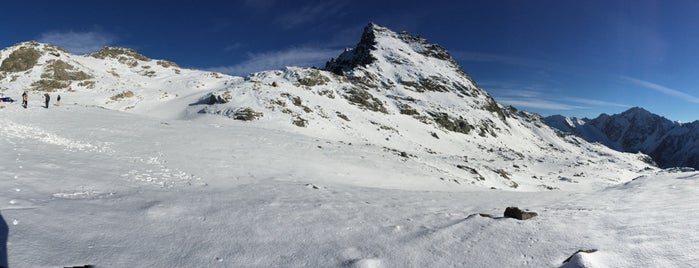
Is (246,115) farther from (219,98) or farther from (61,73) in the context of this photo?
(61,73)

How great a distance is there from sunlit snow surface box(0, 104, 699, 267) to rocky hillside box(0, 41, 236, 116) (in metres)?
42.8

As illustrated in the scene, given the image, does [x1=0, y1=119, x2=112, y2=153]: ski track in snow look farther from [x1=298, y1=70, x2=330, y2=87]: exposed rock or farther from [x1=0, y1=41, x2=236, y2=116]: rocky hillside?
[x1=298, y1=70, x2=330, y2=87]: exposed rock

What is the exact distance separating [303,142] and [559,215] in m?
22.8

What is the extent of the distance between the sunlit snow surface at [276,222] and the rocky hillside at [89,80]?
1687 inches

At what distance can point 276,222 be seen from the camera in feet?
30.7

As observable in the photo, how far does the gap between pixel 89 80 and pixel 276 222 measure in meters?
70.2

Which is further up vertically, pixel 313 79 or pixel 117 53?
pixel 117 53

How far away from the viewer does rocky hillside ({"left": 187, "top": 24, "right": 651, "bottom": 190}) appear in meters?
44.4

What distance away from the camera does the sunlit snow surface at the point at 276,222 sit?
665cm

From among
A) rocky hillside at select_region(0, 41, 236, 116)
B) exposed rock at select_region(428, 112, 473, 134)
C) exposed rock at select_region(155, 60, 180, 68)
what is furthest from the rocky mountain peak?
rocky hillside at select_region(0, 41, 236, 116)

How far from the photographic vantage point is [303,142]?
3066 centimetres

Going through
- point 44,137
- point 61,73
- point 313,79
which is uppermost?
point 313,79

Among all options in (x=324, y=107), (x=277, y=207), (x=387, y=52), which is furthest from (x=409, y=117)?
(x=387, y=52)

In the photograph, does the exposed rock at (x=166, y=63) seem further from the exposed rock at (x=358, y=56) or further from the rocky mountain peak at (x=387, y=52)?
the exposed rock at (x=358, y=56)
